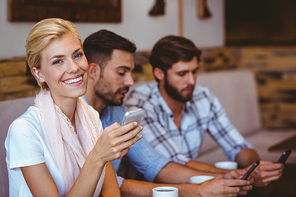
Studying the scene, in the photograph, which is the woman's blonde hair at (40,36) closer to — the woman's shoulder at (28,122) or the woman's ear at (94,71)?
the woman's shoulder at (28,122)

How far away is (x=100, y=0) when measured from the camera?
2.60 metres

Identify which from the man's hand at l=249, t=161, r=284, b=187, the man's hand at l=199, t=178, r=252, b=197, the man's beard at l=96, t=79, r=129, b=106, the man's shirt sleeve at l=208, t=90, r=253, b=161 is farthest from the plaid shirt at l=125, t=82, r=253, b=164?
the man's hand at l=199, t=178, r=252, b=197

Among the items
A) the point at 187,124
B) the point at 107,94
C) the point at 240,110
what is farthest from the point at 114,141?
the point at 240,110

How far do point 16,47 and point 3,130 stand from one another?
2.14 feet

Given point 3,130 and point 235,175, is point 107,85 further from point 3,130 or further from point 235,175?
point 235,175

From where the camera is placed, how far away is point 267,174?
1756mm

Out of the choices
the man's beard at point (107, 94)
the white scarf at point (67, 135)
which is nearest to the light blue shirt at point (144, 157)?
the man's beard at point (107, 94)

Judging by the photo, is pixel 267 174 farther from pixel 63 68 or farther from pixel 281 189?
pixel 63 68

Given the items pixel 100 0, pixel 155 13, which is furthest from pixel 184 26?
pixel 100 0

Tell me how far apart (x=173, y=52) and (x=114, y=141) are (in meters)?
1.25

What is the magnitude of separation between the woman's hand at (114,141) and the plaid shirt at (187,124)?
94cm

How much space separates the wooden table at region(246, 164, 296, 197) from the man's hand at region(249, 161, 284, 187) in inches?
0.9

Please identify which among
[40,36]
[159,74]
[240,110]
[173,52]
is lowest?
[240,110]

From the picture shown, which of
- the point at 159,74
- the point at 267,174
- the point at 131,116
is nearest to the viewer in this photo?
the point at 131,116
